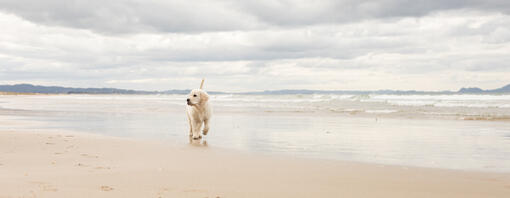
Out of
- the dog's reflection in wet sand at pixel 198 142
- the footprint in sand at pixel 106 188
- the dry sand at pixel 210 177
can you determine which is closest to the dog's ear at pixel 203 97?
the dog's reflection in wet sand at pixel 198 142

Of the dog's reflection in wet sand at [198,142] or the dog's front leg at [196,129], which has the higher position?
the dog's front leg at [196,129]

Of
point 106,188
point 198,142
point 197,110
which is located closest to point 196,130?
point 197,110

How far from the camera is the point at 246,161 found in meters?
6.12

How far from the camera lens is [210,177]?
4.79m

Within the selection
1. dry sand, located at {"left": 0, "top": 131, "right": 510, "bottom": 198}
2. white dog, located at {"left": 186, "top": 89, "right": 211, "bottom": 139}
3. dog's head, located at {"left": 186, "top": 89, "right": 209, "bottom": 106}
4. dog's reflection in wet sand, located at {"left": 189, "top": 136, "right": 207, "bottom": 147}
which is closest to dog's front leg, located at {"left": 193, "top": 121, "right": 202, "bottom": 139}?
white dog, located at {"left": 186, "top": 89, "right": 211, "bottom": 139}

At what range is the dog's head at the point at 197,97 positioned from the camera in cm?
945

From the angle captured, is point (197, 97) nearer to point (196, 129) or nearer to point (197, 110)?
point (197, 110)

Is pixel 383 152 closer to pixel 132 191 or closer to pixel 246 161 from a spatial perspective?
pixel 246 161

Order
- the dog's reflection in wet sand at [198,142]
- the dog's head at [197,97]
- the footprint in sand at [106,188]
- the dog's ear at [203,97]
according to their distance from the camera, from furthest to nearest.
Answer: the dog's ear at [203,97] → the dog's head at [197,97] → the dog's reflection in wet sand at [198,142] → the footprint in sand at [106,188]

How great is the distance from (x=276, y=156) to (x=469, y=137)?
205 inches

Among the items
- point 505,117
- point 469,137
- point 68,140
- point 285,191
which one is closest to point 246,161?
point 285,191

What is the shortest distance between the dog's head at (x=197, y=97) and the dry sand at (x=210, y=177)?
2.59m

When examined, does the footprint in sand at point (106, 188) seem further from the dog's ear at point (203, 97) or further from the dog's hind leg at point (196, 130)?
the dog's ear at point (203, 97)

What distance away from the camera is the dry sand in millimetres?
4055
